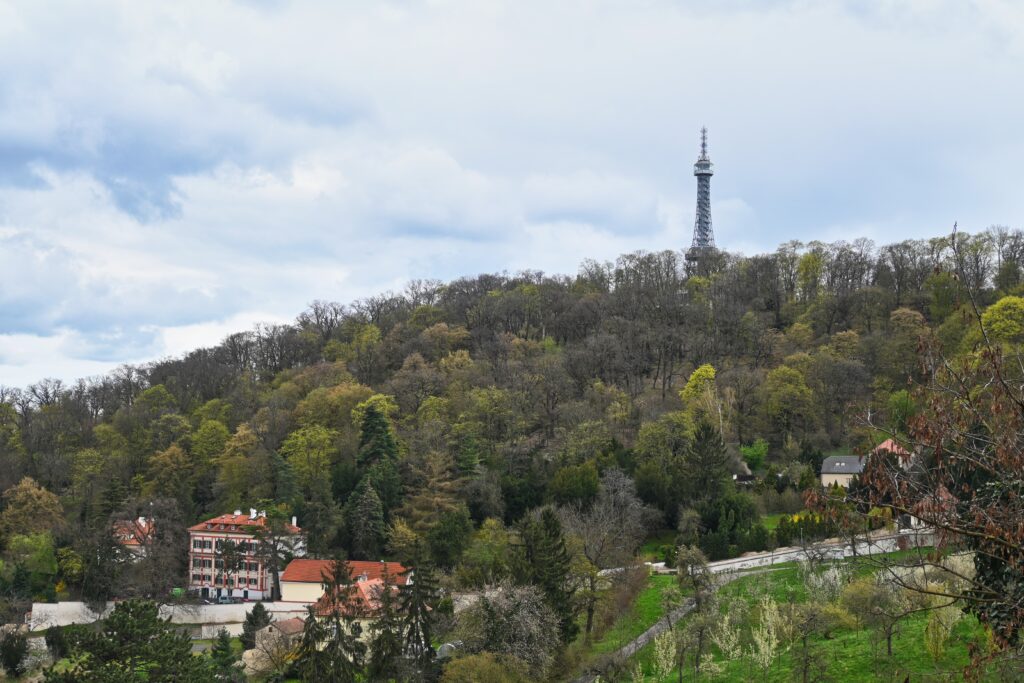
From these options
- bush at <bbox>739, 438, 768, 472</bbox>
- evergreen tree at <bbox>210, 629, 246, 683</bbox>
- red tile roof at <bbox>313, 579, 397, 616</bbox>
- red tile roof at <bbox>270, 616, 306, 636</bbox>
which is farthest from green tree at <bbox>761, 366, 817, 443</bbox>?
evergreen tree at <bbox>210, 629, 246, 683</bbox>

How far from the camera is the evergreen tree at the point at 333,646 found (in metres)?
27.0

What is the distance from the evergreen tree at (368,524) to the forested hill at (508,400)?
0.33ft

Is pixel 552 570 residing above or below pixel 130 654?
above

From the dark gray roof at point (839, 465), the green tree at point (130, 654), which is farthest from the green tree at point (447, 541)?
the dark gray roof at point (839, 465)

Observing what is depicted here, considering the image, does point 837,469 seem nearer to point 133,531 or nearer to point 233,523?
point 233,523

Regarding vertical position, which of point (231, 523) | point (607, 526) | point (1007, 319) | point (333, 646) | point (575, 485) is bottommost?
point (333, 646)

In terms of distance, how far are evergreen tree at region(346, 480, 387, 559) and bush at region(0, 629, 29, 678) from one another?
15.3 metres

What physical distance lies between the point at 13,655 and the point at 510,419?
2684cm

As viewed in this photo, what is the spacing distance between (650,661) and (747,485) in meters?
18.3

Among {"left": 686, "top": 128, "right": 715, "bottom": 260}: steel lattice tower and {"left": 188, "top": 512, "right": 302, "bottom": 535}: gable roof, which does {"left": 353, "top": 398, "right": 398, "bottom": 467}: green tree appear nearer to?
{"left": 188, "top": 512, "right": 302, "bottom": 535}: gable roof

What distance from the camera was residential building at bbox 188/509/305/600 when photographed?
43.9m

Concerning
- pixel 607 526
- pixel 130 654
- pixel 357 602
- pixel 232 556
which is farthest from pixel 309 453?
pixel 130 654

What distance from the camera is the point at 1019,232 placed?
61469 mm

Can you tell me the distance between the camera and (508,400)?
1972 inches
